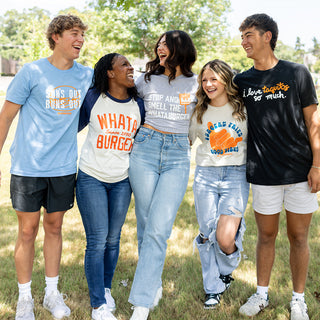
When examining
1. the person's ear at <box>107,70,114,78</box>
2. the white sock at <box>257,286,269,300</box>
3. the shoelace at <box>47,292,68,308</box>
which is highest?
the person's ear at <box>107,70,114,78</box>

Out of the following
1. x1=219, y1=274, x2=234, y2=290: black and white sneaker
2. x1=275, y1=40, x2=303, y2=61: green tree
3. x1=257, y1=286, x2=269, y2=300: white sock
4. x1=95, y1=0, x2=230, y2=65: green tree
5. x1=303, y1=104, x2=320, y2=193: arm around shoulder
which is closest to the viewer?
x1=303, y1=104, x2=320, y2=193: arm around shoulder

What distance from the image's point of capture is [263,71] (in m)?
3.28

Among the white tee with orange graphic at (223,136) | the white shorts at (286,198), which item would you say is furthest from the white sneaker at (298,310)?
the white tee with orange graphic at (223,136)

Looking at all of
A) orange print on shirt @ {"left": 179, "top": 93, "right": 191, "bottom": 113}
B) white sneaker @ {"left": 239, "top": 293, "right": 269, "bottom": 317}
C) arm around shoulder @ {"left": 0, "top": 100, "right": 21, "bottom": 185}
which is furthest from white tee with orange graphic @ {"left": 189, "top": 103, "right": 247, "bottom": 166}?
arm around shoulder @ {"left": 0, "top": 100, "right": 21, "bottom": 185}

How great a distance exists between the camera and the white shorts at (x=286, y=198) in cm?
321

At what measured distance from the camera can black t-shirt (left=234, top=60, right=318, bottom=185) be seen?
3.12 metres

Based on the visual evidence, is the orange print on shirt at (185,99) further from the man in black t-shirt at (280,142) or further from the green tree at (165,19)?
the green tree at (165,19)

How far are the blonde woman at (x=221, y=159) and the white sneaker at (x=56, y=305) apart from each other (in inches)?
51.2

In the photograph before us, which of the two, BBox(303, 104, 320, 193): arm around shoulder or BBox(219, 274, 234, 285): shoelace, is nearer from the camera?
BBox(303, 104, 320, 193): arm around shoulder

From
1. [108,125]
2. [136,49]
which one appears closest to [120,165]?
[108,125]

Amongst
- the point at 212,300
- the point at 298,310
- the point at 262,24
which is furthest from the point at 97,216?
the point at 262,24

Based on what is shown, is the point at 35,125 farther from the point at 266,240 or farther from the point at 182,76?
the point at 266,240

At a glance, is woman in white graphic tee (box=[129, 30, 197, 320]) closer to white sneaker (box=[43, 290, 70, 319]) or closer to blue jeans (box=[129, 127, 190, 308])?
blue jeans (box=[129, 127, 190, 308])

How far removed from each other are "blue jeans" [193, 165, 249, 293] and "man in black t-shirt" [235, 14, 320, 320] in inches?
5.3
